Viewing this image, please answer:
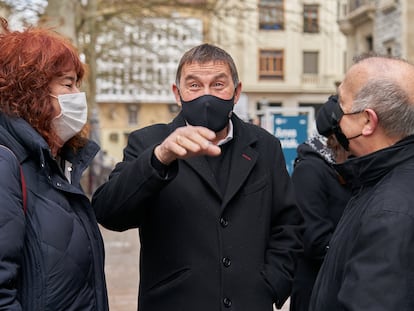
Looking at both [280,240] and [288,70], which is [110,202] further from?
[288,70]

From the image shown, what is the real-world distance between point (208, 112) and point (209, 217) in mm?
470

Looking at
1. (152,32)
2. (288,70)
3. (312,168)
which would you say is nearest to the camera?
(312,168)

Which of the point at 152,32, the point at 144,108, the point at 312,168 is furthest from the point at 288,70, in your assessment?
the point at 312,168

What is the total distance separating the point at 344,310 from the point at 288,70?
51.2 meters

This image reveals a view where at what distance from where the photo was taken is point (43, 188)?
2.64 metres

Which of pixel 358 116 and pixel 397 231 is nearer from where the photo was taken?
pixel 397 231

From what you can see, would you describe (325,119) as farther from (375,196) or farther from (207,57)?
(375,196)

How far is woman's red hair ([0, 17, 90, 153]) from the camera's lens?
8.96 ft

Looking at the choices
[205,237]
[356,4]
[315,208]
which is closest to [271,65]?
[356,4]

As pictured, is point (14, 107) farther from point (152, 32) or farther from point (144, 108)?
point (144, 108)

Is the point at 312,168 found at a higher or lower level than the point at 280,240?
higher

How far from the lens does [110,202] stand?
312 centimetres

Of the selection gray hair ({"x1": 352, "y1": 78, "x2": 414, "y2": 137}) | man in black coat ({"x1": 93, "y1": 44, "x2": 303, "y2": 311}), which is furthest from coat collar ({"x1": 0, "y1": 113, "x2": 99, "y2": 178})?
gray hair ({"x1": 352, "y1": 78, "x2": 414, "y2": 137})

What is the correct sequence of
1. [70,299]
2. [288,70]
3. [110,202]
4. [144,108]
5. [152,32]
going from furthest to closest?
[144,108] → [288,70] → [152,32] → [110,202] → [70,299]
